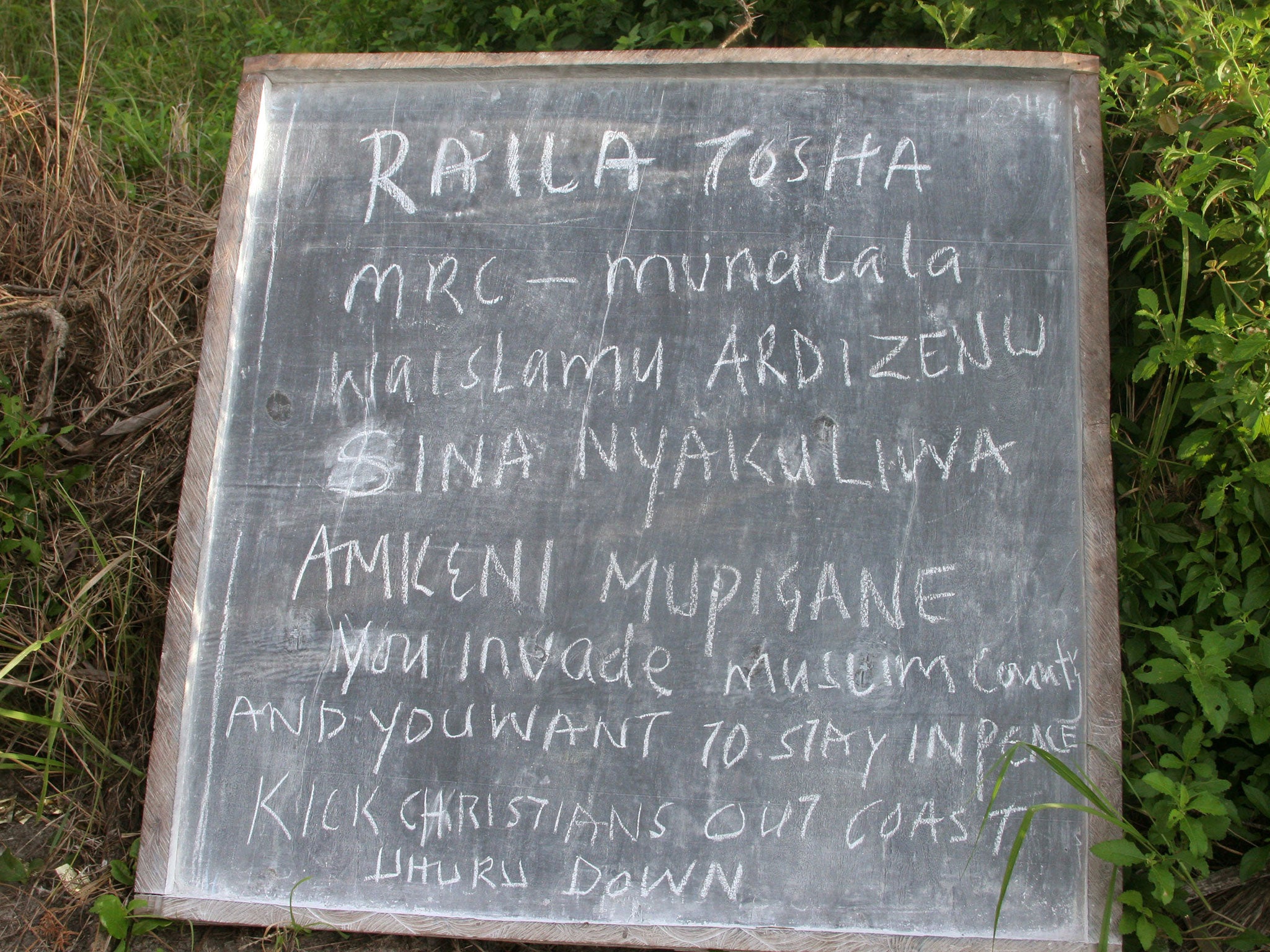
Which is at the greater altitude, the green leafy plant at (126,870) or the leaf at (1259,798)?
the leaf at (1259,798)

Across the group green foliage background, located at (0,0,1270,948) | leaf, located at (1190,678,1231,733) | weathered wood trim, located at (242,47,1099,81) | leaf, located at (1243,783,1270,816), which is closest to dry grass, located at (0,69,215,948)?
green foliage background, located at (0,0,1270,948)

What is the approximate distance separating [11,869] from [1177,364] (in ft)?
9.39

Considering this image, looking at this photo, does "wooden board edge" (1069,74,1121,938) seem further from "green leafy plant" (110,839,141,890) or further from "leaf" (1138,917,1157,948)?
"green leafy plant" (110,839,141,890)

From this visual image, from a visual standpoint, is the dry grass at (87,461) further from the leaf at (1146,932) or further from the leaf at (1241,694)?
the leaf at (1241,694)

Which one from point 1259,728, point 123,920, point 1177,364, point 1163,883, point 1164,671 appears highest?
point 1177,364

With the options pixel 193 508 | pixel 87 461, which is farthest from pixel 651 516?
pixel 87 461

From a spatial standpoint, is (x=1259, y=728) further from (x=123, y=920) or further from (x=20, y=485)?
(x=20, y=485)

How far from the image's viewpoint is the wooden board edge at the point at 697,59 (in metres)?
2.01

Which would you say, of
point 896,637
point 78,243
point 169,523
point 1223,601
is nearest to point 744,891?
point 896,637

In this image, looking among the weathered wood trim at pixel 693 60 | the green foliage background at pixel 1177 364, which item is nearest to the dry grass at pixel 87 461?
the green foliage background at pixel 1177 364

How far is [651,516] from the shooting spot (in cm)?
195

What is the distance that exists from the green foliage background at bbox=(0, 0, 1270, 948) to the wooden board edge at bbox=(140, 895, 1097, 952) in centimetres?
39

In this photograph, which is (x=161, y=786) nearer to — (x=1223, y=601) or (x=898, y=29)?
(x=1223, y=601)

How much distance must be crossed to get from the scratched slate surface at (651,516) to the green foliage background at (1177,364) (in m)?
0.23
